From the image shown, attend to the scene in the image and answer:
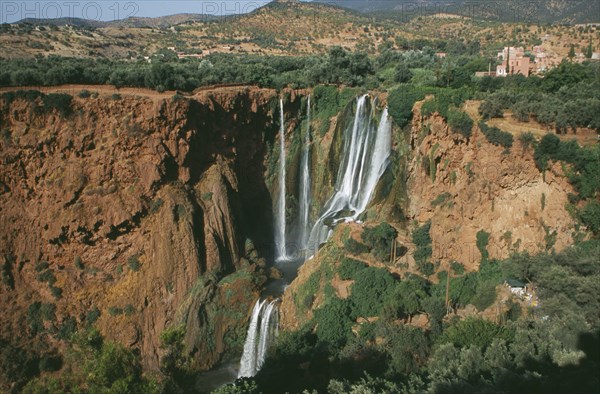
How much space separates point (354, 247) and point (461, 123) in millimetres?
8439

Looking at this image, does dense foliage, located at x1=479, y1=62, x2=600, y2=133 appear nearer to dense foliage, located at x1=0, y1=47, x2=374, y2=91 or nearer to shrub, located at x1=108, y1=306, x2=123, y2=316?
dense foliage, located at x1=0, y1=47, x2=374, y2=91

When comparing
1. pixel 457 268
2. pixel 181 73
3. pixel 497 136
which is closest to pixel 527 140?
pixel 497 136

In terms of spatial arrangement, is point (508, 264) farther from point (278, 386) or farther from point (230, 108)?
point (230, 108)

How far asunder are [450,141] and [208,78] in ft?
55.9

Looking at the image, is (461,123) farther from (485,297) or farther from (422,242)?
(485,297)

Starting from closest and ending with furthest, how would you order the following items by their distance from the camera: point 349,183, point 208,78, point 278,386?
1. point 278,386
2. point 349,183
3. point 208,78

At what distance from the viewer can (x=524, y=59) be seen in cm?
4169

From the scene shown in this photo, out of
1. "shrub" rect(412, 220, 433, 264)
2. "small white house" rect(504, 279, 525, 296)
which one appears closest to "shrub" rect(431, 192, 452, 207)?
"shrub" rect(412, 220, 433, 264)

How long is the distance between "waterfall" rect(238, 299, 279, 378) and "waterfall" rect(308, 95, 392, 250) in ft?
21.1

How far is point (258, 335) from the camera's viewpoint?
26578mm

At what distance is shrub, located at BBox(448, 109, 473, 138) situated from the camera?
2628 cm

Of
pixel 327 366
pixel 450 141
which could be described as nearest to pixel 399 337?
pixel 327 366

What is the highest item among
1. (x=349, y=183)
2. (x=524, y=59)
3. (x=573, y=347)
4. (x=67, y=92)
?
(x=524, y=59)

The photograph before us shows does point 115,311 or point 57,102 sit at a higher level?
point 57,102
